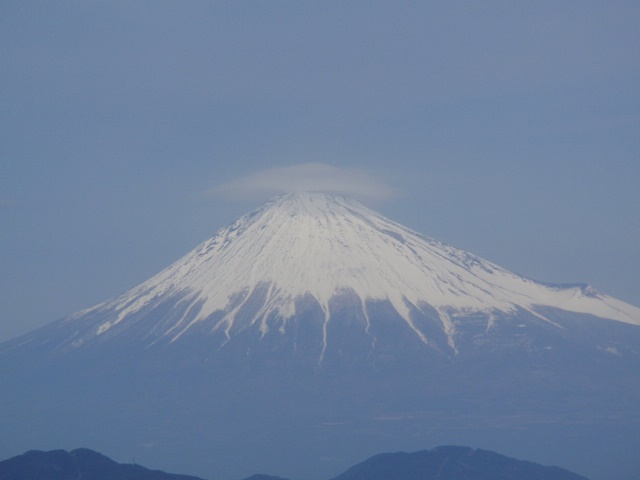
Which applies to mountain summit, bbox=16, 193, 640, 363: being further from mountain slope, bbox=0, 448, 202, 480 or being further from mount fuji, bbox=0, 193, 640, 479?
mountain slope, bbox=0, 448, 202, 480

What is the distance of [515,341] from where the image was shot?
8569 centimetres

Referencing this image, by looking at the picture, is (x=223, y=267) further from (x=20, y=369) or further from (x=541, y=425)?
(x=541, y=425)

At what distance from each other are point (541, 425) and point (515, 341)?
42.7 feet

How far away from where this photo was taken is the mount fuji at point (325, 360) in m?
70.7

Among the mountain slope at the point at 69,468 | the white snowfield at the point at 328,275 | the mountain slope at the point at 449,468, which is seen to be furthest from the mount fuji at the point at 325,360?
the mountain slope at the point at 69,468

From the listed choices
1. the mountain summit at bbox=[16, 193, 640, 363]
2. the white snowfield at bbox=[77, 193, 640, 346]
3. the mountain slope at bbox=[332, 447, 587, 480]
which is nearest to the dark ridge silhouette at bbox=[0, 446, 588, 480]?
the mountain slope at bbox=[332, 447, 587, 480]

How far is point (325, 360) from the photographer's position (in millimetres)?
82312

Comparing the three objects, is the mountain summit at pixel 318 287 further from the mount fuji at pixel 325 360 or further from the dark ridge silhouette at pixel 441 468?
the dark ridge silhouette at pixel 441 468

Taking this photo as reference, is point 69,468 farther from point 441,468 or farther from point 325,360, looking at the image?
point 325,360

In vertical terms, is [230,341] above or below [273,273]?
below

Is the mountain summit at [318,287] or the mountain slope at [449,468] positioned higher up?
the mountain summit at [318,287]

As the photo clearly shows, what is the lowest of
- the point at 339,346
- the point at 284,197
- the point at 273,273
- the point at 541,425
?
the point at 541,425

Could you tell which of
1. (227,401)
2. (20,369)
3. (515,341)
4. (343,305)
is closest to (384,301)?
(343,305)

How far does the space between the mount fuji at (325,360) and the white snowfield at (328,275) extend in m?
0.16
